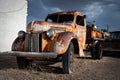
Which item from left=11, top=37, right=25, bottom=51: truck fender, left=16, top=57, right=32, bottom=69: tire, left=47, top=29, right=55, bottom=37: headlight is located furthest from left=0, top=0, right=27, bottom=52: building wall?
left=47, top=29, right=55, bottom=37: headlight

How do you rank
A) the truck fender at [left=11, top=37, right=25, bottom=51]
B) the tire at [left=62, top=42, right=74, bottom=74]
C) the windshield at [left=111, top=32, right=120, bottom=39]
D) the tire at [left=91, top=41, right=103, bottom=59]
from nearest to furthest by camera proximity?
the tire at [left=62, top=42, right=74, bottom=74]
the truck fender at [left=11, top=37, right=25, bottom=51]
the tire at [left=91, top=41, right=103, bottom=59]
the windshield at [left=111, top=32, right=120, bottom=39]

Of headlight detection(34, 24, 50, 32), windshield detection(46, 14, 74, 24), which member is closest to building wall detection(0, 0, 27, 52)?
windshield detection(46, 14, 74, 24)

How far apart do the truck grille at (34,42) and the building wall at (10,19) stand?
24.1 feet

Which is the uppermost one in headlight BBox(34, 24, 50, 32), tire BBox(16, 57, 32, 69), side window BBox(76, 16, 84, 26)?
side window BBox(76, 16, 84, 26)

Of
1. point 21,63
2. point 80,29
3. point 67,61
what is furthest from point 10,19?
point 67,61

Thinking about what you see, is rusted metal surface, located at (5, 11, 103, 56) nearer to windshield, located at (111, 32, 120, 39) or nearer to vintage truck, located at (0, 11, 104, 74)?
vintage truck, located at (0, 11, 104, 74)

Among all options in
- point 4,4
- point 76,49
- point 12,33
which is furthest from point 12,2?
point 76,49

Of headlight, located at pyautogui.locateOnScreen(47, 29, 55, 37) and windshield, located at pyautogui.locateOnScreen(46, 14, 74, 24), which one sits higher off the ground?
windshield, located at pyautogui.locateOnScreen(46, 14, 74, 24)

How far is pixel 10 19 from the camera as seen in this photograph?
55.7ft

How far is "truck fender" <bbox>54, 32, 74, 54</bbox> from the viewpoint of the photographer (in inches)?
330

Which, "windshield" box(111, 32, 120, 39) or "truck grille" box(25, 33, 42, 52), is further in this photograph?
"windshield" box(111, 32, 120, 39)

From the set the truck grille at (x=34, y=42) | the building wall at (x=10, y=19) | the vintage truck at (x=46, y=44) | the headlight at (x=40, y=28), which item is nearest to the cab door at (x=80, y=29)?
the vintage truck at (x=46, y=44)

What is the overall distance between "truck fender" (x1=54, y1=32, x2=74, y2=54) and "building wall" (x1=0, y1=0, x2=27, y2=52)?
8109 mm

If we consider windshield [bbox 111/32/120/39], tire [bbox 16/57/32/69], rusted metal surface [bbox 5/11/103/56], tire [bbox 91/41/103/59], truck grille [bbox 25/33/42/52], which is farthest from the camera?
windshield [bbox 111/32/120/39]
